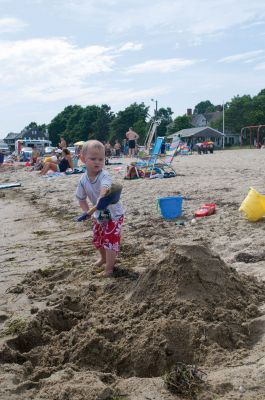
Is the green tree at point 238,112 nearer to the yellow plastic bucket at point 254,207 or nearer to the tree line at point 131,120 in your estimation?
the tree line at point 131,120

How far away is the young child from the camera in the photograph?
13.9 ft

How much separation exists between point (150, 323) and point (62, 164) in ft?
48.6

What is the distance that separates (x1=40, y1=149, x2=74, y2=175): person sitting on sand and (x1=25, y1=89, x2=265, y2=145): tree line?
5229 centimetres

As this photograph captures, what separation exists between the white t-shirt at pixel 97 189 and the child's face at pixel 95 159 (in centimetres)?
10

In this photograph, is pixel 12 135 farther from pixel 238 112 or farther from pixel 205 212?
pixel 205 212

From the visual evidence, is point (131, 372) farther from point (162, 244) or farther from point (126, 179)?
point (126, 179)

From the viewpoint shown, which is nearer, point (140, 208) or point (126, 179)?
point (140, 208)

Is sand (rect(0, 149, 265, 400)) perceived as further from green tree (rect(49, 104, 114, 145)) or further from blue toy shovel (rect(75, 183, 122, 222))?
green tree (rect(49, 104, 114, 145))

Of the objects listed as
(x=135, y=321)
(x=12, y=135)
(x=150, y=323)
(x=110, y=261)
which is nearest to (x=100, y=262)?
(x=110, y=261)

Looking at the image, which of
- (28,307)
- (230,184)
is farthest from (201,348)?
(230,184)

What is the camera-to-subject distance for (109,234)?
168 inches

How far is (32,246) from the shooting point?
5723mm

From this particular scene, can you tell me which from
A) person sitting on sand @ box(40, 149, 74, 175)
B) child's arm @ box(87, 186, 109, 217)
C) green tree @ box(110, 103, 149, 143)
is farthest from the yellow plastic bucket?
green tree @ box(110, 103, 149, 143)

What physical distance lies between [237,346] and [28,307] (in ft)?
5.47
